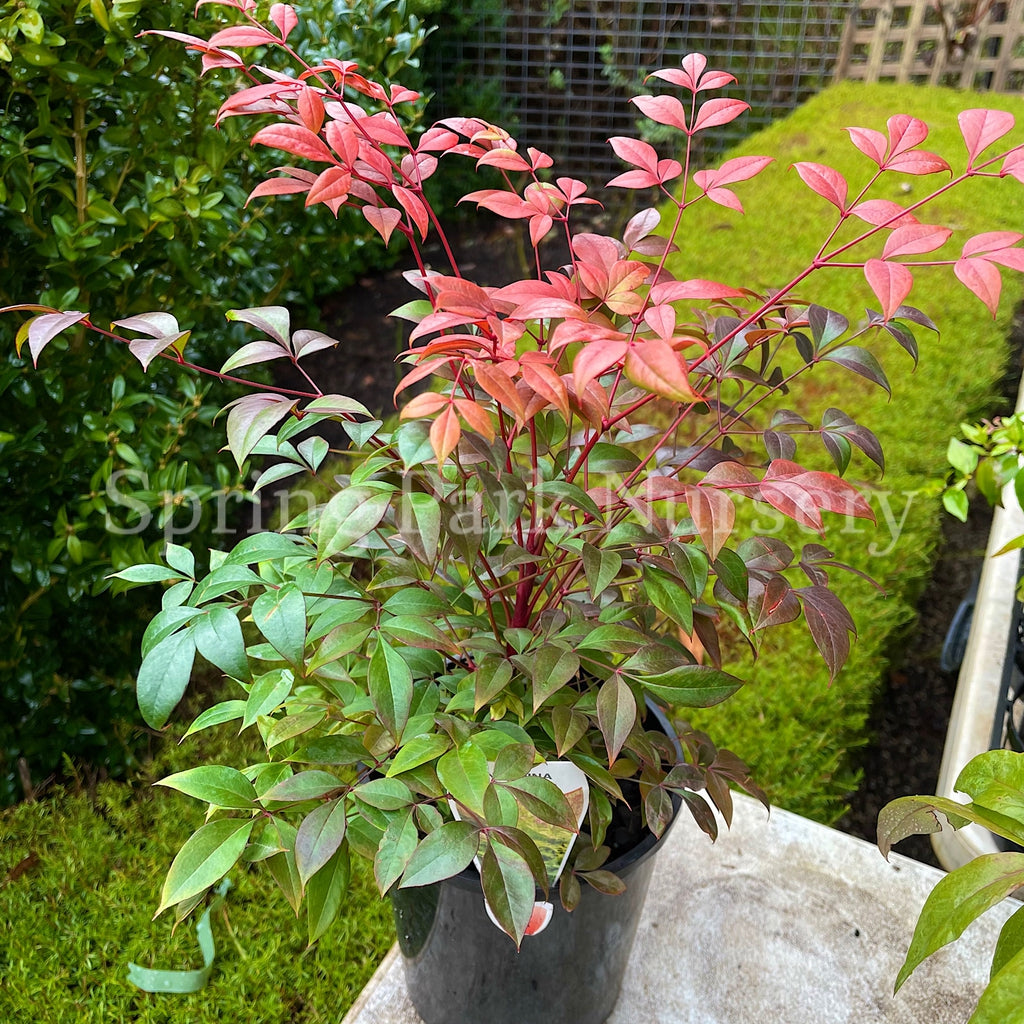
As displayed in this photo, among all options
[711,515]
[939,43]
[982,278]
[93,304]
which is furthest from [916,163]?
[939,43]

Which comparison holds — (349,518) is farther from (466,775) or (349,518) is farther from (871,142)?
(871,142)

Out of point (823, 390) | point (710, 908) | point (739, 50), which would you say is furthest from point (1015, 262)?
point (739, 50)

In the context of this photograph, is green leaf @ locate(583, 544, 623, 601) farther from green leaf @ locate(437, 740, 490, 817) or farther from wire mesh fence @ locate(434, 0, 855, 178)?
wire mesh fence @ locate(434, 0, 855, 178)

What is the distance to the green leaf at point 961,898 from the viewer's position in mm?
652

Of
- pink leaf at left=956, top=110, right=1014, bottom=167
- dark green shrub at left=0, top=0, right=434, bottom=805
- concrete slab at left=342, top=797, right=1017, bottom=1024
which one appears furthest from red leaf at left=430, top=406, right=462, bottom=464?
concrete slab at left=342, top=797, right=1017, bottom=1024

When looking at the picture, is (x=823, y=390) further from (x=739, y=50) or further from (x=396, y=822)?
(x=739, y=50)

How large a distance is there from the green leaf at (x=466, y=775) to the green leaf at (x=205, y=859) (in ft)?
0.56

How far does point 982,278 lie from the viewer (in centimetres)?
62

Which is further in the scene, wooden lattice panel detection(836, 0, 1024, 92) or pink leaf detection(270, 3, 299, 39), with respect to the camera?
wooden lattice panel detection(836, 0, 1024, 92)

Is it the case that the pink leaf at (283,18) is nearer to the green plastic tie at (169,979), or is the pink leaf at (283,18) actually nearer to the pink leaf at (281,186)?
the pink leaf at (281,186)

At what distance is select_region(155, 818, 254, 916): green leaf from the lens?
70 cm

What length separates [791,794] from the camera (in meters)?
1.58

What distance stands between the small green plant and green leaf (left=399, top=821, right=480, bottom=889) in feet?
1.12

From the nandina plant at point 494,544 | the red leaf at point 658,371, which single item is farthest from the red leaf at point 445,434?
the red leaf at point 658,371
